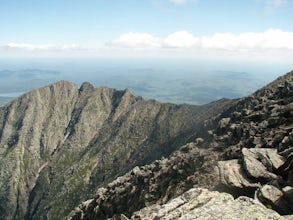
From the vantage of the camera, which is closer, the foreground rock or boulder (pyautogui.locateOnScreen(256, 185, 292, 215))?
the foreground rock

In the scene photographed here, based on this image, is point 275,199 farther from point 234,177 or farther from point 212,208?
point 234,177

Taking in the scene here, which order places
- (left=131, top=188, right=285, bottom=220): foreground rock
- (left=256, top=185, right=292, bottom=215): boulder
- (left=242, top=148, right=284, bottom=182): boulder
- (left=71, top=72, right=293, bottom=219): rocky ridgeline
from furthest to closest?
(left=242, top=148, right=284, bottom=182): boulder → (left=256, top=185, right=292, bottom=215): boulder → (left=71, top=72, right=293, bottom=219): rocky ridgeline → (left=131, top=188, right=285, bottom=220): foreground rock

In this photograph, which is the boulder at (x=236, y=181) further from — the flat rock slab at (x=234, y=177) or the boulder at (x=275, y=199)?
the boulder at (x=275, y=199)

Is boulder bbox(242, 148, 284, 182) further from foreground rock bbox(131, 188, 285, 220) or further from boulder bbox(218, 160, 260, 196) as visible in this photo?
foreground rock bbox(131, 188, 285, 220)

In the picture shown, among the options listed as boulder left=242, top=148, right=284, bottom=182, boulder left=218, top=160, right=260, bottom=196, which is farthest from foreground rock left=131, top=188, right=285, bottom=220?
boulder left=242, top=148, right=284, bottom=182

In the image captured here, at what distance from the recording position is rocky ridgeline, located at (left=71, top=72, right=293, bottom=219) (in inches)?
835

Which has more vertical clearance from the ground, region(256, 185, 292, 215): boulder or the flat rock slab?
region(256, 185, 292, 215): boulder

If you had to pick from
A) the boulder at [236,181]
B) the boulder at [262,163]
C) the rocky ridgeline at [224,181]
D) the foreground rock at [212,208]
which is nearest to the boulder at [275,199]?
the rocky ridgeline at [224,181]

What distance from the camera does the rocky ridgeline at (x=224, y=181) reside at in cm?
2120

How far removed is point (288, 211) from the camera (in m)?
21.4

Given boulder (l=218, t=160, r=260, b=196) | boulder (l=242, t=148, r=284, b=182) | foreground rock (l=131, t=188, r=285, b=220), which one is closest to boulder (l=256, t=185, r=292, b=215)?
foreground rock (l=131, t=188, r=285, b=220)

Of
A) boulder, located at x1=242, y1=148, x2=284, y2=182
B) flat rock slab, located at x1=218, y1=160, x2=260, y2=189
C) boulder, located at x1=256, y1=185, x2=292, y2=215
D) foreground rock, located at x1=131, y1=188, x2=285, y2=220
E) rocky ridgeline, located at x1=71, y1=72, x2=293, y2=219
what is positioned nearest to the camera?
foreground rock, located at x1=131, y1=188, x2=285, y2=220

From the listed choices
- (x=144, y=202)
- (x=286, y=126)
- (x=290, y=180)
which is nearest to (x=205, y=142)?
(x=144, y=202)

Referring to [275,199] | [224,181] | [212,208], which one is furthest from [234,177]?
[212,208]
